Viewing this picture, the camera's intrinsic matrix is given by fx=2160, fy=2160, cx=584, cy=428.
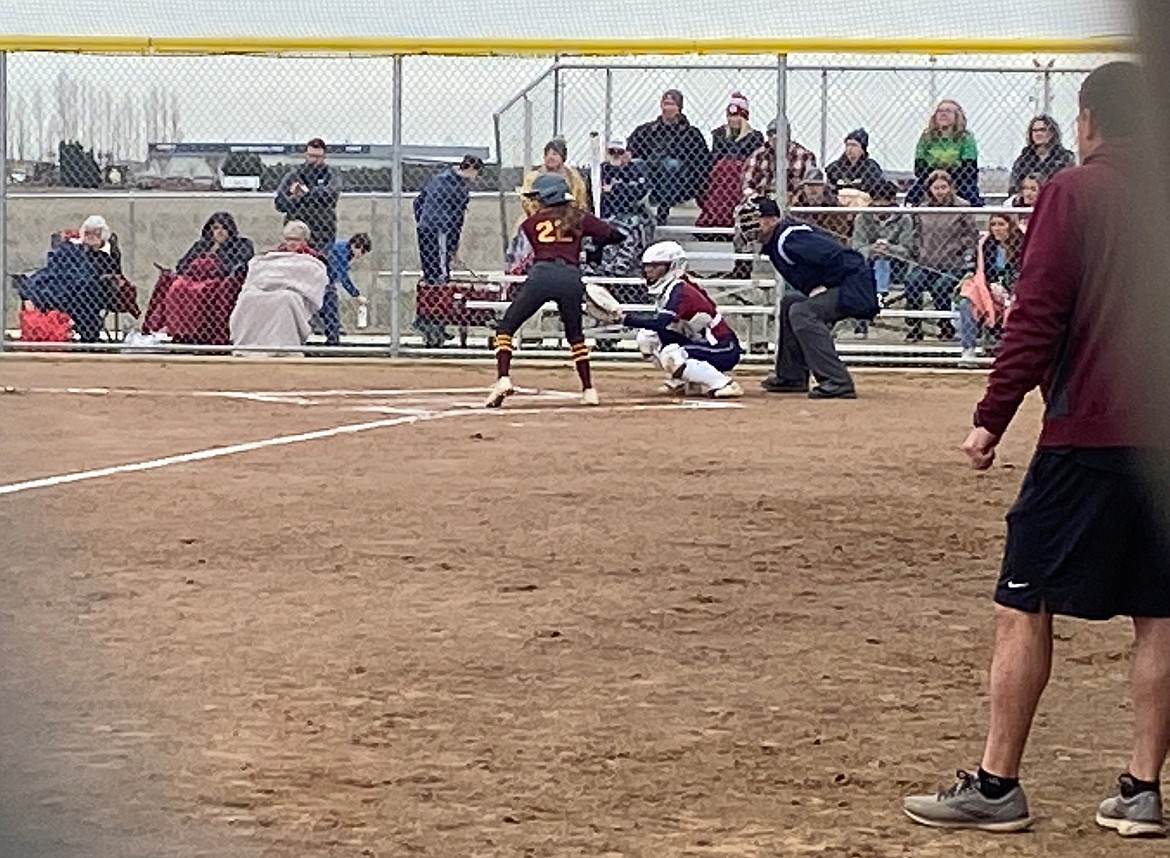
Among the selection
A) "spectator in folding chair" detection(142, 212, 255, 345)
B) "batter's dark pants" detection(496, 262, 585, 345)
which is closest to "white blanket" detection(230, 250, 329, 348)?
"spectator in folding chair" detection(142, 212, 255, 345)

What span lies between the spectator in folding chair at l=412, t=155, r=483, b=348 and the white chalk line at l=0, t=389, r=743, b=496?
392 cm

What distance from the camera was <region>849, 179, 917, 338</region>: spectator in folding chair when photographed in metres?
16.8

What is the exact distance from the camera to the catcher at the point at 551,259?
44.7ft

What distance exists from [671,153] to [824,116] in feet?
4.63

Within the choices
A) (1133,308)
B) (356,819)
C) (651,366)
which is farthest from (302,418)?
(1133,308)

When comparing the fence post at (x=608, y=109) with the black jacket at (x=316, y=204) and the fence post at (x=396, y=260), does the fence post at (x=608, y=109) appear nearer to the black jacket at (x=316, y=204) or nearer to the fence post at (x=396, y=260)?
the fence post at (x=396, y=260)

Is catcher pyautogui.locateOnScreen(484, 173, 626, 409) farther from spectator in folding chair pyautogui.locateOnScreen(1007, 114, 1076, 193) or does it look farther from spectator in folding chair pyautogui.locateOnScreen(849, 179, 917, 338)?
spectator in folding chair pyautogui.locateOnScreen(849, 179, 917, 338)

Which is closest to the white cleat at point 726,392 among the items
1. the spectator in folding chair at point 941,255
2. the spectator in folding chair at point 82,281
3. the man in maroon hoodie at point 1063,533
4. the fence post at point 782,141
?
the fence post at point 782,141

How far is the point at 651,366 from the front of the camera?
17.6 metres

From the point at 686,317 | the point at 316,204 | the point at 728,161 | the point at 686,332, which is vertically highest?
the point at 728,161

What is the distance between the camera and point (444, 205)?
17.7 m

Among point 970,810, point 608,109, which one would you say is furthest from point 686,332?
point 970,810

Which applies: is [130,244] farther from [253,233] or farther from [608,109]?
[608,109]

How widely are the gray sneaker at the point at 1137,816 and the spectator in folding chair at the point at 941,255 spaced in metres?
12.7
